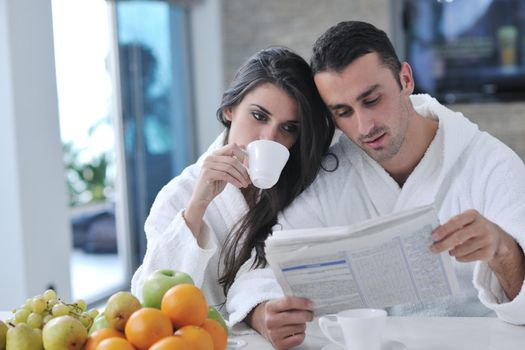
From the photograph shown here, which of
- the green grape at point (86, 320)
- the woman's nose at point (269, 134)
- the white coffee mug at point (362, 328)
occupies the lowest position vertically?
the white coffee mug at point (362, 328)

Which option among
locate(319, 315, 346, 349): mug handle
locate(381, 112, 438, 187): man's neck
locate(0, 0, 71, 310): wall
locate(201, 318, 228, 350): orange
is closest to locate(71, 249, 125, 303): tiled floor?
locate(0, 0, 71, 310): wall

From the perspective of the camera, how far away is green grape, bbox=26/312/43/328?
1.25m

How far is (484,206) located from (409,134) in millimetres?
288

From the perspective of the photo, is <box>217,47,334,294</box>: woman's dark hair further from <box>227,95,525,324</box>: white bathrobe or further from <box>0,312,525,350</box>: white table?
<box>0,312,525,350</box>: white table

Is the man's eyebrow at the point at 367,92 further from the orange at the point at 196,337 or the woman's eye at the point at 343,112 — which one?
the orange at the point at 196,337

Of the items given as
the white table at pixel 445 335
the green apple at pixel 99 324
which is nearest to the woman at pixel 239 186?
the white table at pixel 445 335

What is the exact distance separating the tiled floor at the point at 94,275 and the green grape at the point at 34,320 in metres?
3.53

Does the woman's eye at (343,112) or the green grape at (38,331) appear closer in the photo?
the green grape at (38,331)

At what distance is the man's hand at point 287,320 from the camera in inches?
57.2

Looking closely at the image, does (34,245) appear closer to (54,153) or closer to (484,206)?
(54,153)

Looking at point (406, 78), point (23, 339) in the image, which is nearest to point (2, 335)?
point (23, 339)

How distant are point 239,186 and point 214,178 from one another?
2.6 inches

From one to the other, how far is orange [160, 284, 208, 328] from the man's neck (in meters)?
0.97

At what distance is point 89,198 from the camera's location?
5926 millimetres
